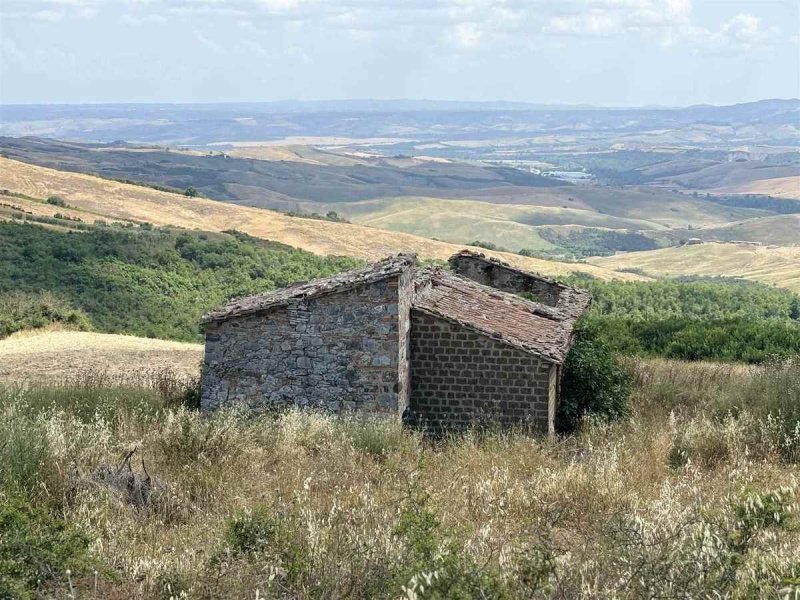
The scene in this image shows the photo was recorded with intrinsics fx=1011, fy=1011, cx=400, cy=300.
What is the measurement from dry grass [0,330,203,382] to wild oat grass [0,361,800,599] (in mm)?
7989

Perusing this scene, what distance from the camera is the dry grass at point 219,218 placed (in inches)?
2876

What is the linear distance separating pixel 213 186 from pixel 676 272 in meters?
105

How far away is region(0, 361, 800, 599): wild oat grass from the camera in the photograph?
628 centimetres

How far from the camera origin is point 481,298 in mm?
16688

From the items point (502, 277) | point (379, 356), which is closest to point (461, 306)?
point (379, 356)

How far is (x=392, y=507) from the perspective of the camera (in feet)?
26.1

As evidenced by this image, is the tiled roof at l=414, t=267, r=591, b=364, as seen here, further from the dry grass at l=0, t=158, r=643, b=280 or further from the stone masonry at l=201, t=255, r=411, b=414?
the dry grass at l=0, t=158, r=643, b=280

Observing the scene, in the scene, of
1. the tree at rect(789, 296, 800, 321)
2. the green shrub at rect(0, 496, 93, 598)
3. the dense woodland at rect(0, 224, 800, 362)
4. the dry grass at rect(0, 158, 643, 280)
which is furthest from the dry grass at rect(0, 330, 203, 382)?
the dry grass at rect(0, 158, 643, 280)

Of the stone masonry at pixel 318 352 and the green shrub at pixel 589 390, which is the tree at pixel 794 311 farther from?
the stone masonry at pixel 318 352

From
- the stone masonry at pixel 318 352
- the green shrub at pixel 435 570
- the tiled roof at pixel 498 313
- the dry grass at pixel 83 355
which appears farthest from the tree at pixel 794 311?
the green shrub at pixel 435 570

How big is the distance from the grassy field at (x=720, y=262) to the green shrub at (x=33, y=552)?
91.2 metres

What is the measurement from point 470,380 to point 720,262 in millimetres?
104475

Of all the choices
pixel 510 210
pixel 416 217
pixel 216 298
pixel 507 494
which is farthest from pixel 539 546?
pixel 510 210

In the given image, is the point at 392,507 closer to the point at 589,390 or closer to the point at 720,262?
the point at 589,390
